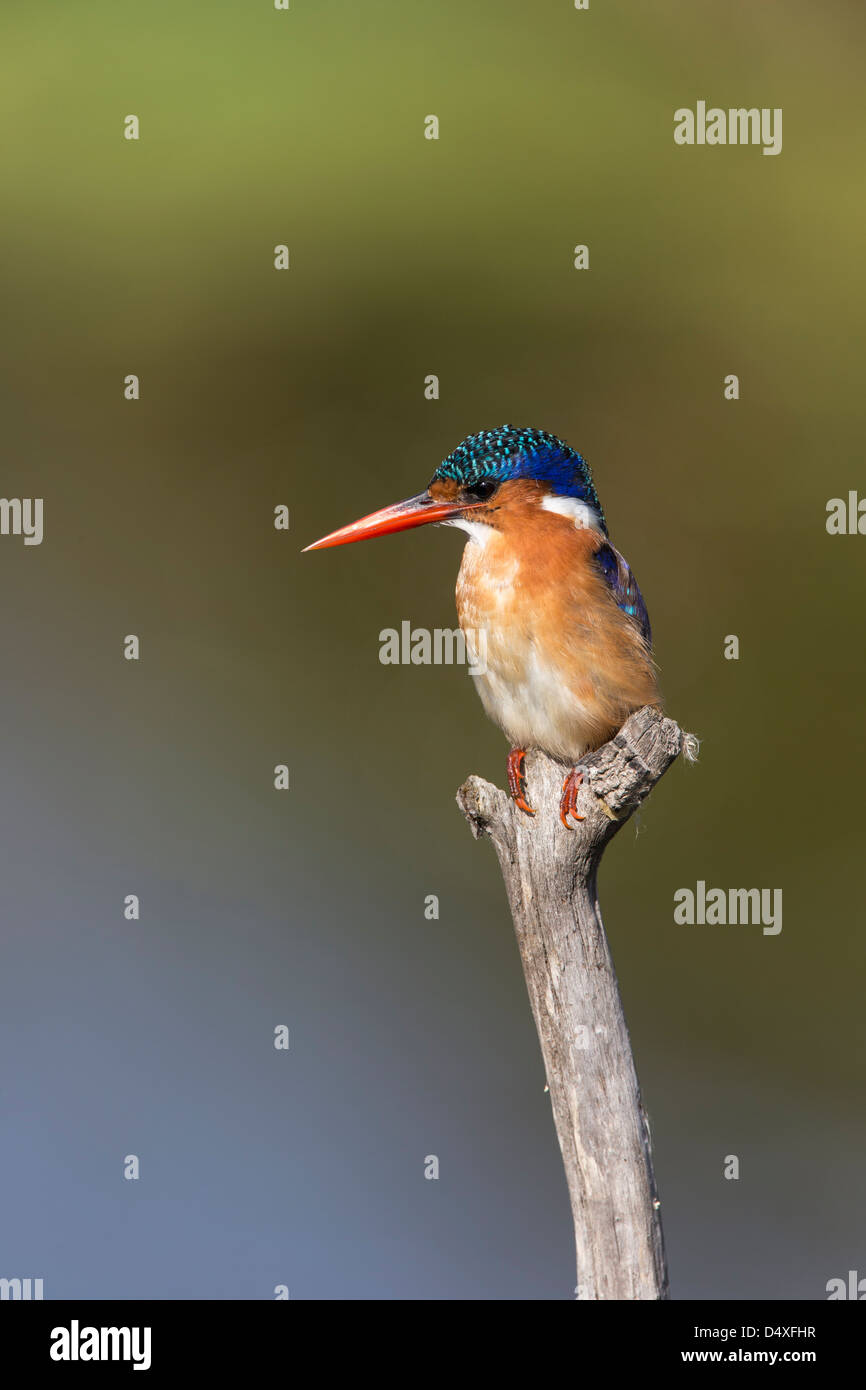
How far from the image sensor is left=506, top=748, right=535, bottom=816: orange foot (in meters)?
2.01

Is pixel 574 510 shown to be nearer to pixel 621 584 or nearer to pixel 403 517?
pixel 621 584

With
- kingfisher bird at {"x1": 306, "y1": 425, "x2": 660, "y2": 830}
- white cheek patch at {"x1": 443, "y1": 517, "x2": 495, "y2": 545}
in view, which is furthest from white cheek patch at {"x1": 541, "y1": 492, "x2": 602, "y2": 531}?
white cheek patch at {"x1": 443, "y1": 517, "x2": 495, "y2": 545}

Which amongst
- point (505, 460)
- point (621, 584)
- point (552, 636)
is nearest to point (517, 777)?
point (552, 636)

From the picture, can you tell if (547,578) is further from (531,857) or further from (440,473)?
(531,857)

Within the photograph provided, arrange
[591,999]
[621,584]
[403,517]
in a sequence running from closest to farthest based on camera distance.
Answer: [591,999] → [403,517] → [621,584]

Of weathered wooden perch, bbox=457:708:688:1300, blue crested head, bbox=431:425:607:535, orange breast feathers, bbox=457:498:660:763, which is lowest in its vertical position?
weathered wooden perch, bbox=457:708:688:1300

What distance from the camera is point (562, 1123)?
1860mm

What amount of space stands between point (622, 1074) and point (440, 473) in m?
1.06

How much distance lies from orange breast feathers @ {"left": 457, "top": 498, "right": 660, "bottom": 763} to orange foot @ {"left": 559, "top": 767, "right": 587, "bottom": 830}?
0.88 feet

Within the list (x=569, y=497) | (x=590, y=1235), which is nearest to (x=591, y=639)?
(x=569, y=497)

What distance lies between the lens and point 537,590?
7.07 feet

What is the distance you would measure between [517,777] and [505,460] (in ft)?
1.86

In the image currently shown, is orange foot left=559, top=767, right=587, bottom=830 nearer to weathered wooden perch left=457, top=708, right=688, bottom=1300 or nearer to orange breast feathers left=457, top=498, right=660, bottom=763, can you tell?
weathered wooden perch left=457, top=708, right=688, bottom=1300

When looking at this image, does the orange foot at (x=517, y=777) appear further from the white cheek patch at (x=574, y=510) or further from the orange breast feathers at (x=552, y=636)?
the white cheek patch at (x=574, y=510)
